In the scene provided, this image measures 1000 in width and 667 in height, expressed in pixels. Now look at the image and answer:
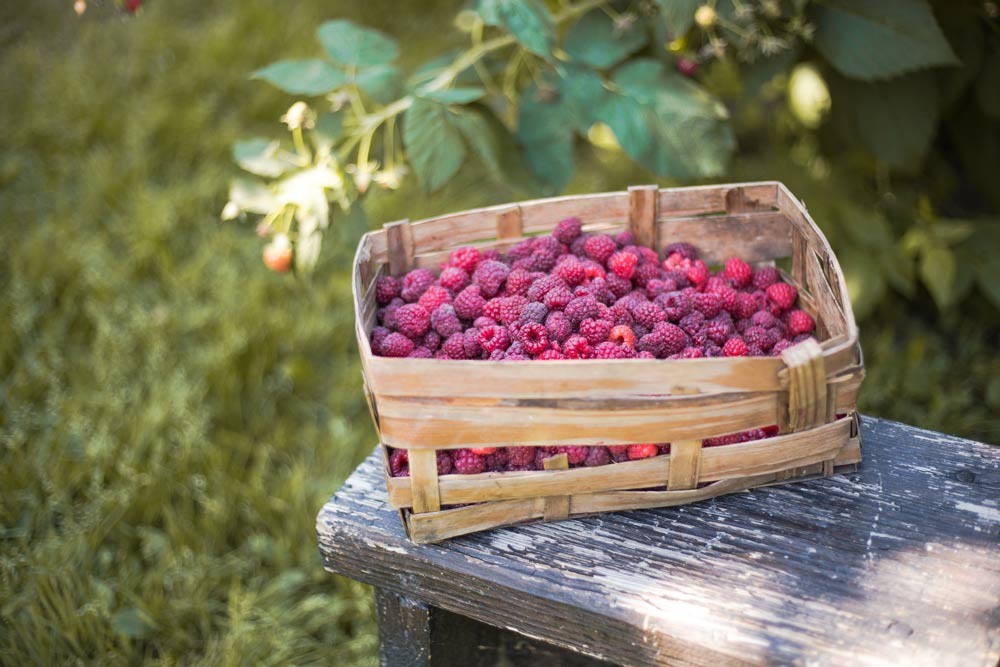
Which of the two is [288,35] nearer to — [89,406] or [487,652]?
[89,406]

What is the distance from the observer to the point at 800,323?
4.00ft

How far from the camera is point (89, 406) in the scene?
6.79 feet

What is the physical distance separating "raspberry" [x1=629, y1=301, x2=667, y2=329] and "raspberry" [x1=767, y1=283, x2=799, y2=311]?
22cm

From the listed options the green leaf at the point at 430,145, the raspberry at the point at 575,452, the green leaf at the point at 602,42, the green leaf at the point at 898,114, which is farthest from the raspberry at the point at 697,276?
the green leaf at the point at 898,114

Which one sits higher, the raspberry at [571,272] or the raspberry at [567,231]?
the raspberry at [567,231]

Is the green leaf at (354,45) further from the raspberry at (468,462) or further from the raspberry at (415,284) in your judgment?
the raspberry at (468,462)

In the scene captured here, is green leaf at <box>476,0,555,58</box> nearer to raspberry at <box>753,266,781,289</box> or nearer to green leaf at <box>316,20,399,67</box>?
green leaf at <box>316,20,399,67</box>

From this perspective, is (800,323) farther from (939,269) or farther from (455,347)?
(939,269)

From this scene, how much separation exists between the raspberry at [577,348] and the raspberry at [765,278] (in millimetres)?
370

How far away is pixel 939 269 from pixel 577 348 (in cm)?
138

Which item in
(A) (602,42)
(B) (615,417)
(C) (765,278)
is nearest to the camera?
(B) (615,417)

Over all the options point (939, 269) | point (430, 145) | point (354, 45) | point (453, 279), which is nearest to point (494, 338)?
point (453, 279)

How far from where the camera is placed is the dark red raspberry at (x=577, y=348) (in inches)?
43.4

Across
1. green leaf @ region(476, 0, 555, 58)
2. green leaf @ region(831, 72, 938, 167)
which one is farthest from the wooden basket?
green leaf @ region(831, 72, 938, 167)
